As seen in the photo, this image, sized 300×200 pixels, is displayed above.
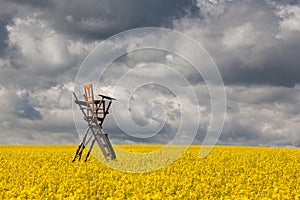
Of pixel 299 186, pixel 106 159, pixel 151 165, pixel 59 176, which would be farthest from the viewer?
pixel 106 159

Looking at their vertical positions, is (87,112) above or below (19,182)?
above

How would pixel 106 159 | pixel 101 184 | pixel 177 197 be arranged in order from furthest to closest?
1. pixel 106 159
2. pixel 101 184
3. pixel 177 197

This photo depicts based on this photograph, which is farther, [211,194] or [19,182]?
[19,182]

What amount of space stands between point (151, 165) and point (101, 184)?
8776 mm

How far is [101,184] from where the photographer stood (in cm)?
1647

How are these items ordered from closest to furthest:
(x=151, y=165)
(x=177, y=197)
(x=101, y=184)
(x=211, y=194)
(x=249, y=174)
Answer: (x=177, y=197) < (x=211, y=194) < (x=101, y=184) < (x=249, y=174) < (x=151, y=165)

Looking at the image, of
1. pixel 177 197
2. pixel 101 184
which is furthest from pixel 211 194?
pixel 101 184

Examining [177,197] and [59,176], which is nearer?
[177,197]

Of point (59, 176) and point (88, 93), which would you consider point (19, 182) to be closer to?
point (59, 176)

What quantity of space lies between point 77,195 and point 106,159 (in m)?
13.9

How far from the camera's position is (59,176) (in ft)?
64.8

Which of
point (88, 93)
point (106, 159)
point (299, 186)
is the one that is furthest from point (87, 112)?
point (299, 186)

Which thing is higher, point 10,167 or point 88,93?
point 88,93

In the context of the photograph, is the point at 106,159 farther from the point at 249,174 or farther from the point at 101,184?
the point at 101,184
